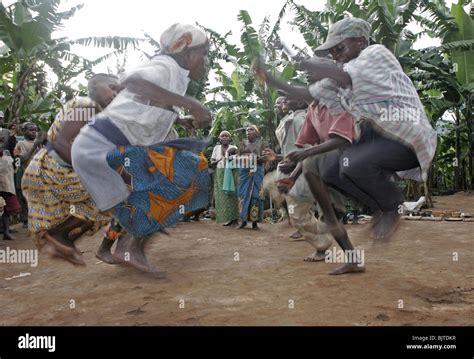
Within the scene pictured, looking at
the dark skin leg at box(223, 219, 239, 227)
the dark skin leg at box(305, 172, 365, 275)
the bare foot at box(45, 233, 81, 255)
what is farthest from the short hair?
the dark skin leg at box(223, 219, 239, 227)

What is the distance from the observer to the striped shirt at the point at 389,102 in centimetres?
213

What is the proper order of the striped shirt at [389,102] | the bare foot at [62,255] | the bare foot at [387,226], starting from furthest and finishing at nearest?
1. the bare foot at [62,255]
2. the bare foot at [387,226]
3. the striped shirt at [389,102]

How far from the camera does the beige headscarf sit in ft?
9.29

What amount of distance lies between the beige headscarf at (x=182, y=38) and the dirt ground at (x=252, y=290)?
5.25 ft

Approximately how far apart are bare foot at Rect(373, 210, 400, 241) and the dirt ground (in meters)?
0.12

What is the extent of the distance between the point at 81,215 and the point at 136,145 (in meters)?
0.68

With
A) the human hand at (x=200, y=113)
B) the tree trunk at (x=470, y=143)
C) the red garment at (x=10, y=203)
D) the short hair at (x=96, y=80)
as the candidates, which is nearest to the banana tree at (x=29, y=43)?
the red garment at (x=10, y=203)

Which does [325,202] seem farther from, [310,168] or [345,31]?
[345,31]

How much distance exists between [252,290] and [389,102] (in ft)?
5.14

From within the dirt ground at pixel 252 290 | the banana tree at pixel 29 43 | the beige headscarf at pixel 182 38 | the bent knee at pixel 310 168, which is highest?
the banana tree at pixel 29 43

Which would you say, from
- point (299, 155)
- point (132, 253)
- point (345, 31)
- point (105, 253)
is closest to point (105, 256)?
point (105, 253)

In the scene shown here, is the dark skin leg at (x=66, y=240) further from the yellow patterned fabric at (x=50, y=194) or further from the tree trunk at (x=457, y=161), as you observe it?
the tree trunk at (x=457, y=161)

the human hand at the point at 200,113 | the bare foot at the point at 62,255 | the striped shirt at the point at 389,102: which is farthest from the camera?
the bare foot at the point at 62,255

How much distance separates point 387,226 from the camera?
227 centimetres
